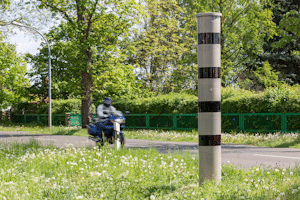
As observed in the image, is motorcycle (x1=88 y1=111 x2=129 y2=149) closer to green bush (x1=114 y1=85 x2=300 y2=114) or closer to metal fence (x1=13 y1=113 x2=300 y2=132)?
metal fence (x1=13 y1=113 x2=300 y2=132)

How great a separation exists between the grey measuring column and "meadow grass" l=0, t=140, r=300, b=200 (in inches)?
9.9

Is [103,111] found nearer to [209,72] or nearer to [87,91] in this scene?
[209,72]

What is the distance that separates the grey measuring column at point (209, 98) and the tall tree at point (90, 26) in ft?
57.6

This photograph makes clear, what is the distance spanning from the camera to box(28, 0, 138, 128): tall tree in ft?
73.4

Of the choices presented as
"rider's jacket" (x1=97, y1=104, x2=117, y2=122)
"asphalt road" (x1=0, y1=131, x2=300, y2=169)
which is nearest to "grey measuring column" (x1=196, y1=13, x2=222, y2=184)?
"asphalt road" (x1=0, y1=131, x2=300, y2=169)

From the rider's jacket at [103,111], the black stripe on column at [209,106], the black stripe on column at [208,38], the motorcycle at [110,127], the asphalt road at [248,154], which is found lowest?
the asphalt road at [248,154]

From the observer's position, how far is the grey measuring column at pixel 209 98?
4.92 m

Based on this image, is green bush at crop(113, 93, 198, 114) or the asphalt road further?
green bush at crop(113, 93, 198, 114)

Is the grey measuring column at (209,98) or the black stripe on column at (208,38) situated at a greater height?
the black stripe on column at (208,38)

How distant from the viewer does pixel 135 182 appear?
548 cm

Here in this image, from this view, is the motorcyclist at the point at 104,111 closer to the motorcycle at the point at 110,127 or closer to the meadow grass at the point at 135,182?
the motorcycle at the point at 110,127

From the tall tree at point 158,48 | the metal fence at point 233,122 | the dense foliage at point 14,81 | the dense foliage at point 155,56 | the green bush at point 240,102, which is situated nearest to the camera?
the metal fence at point 233,122

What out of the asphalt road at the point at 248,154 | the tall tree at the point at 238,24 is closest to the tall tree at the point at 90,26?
the tall tree at the point at 238,24

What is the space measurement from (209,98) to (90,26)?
19506mm
